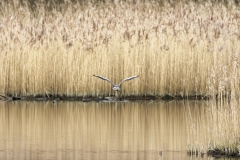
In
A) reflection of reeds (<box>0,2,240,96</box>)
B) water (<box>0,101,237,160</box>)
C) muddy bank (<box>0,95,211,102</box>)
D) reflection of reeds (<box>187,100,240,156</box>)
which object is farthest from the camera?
reflection of reeds (<box>0,2,240,96</box>)

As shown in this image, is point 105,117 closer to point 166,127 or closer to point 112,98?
point 166,127

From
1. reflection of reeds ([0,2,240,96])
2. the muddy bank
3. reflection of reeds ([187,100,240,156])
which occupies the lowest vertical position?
reflection of reeds ([187,100,240,156])

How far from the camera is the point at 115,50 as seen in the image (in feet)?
58.1

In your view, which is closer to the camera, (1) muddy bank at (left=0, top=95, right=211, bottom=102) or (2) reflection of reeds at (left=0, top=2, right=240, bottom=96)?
(1) muddy bank at (left=0, top=95, right=211, bottom=102)

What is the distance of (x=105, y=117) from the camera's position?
1441cm

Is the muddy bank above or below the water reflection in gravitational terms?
above

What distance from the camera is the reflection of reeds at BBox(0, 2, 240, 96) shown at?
1741cm

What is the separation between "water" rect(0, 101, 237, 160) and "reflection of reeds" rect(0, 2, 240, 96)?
0.59m

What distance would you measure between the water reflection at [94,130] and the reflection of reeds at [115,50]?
2.13ft

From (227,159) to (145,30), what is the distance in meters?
8.37

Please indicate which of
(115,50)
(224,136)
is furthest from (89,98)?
(224,136)

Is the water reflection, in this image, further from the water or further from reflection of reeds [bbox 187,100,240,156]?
reflection of reeds [bbox 187,100,240,156]

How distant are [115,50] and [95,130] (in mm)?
5144

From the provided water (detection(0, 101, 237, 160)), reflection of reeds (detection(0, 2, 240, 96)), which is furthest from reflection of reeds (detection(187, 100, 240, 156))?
reflection of reeds (detection(0, 2, 240, 96))
